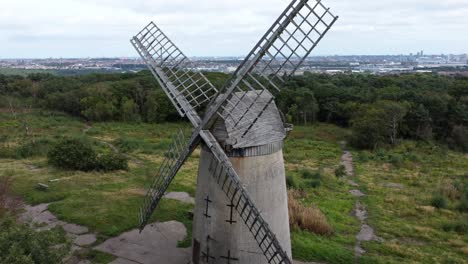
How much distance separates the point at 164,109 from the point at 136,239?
35.4 metres

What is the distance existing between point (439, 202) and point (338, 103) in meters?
30.3

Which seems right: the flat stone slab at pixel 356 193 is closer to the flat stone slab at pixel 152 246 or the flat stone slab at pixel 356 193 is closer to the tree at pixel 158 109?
the flat stone slab at pixel 152 246

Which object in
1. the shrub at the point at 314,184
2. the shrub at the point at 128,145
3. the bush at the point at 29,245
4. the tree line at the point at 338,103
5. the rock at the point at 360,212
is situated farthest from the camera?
the tree line at the point at 338,103

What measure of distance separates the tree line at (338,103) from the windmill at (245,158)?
23.6 m

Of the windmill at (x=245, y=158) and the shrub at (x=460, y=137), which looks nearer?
the windmill at (x=245, y=158)

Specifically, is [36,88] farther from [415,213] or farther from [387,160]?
[415,213]

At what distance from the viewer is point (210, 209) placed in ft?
28.7

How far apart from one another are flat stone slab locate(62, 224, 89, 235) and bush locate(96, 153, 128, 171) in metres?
7.58

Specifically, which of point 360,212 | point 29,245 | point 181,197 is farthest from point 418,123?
point 29,245

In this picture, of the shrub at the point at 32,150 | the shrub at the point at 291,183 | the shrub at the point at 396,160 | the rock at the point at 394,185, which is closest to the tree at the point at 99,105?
the shrub at the point at 32,150

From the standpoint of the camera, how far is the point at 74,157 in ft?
68.3

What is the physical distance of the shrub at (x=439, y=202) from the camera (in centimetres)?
1929

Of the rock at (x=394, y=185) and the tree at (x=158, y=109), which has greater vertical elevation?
the tree at (x=158, y=109)

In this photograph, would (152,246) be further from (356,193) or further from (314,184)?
(356,193)
